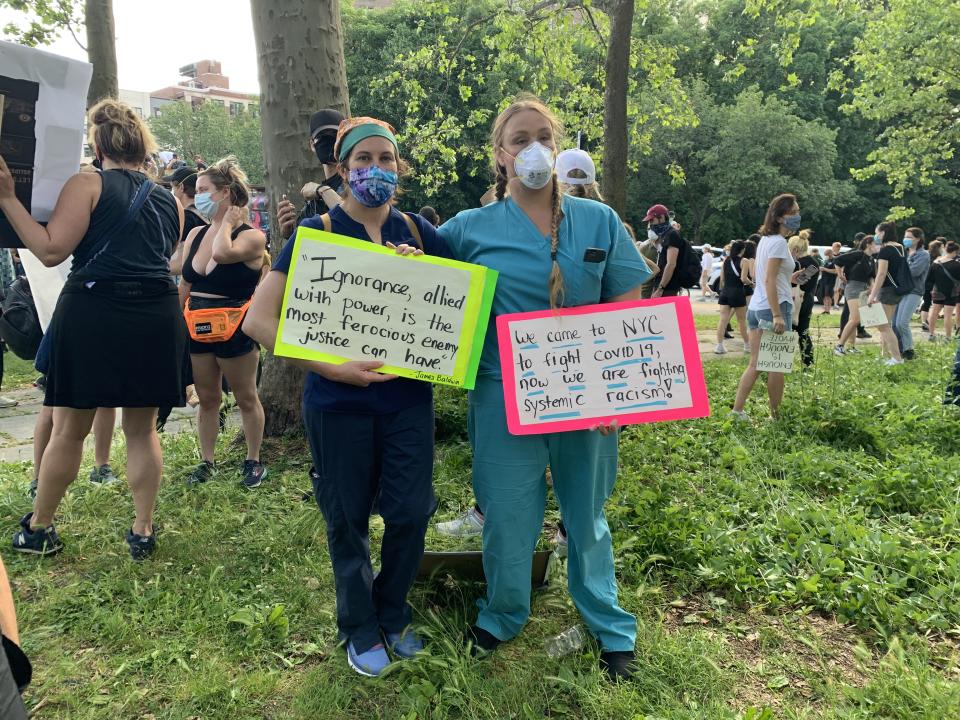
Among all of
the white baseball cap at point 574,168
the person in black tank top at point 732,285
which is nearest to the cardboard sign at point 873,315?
the person in black tank top at point 732,285

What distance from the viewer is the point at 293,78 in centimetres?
462

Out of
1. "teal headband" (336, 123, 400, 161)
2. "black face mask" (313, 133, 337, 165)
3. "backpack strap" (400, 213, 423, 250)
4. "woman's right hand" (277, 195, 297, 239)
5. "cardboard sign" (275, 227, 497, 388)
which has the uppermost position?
"black face mask" (313, 133, 337, 165)

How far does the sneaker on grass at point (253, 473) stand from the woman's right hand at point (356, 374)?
2400 mm

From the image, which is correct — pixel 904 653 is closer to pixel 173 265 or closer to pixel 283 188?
pixel 283 188

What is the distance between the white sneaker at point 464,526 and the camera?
3682 millimetres

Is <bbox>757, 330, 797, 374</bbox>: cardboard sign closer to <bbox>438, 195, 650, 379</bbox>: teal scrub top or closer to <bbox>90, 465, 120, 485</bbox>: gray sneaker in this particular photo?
<bbox>438, 195, 650, 379</bbox>: teal scrub top

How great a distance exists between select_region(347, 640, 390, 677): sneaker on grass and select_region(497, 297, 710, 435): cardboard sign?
100cm

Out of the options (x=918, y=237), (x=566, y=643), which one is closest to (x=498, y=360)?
(x=566, y=643)

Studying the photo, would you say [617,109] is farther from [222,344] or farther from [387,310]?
[387,310]

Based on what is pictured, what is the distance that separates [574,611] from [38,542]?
8.82 ft

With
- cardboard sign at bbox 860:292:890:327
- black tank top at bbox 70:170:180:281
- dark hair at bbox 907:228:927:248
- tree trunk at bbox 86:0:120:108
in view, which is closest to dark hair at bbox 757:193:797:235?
cardboard sign at bbox 860:292:890:327

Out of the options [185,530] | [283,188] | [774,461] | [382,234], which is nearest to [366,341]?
[382,234]

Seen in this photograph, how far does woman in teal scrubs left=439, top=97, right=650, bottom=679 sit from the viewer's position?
2373 millimetres

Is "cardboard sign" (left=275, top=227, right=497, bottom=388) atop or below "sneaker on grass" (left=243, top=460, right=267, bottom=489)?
atop
